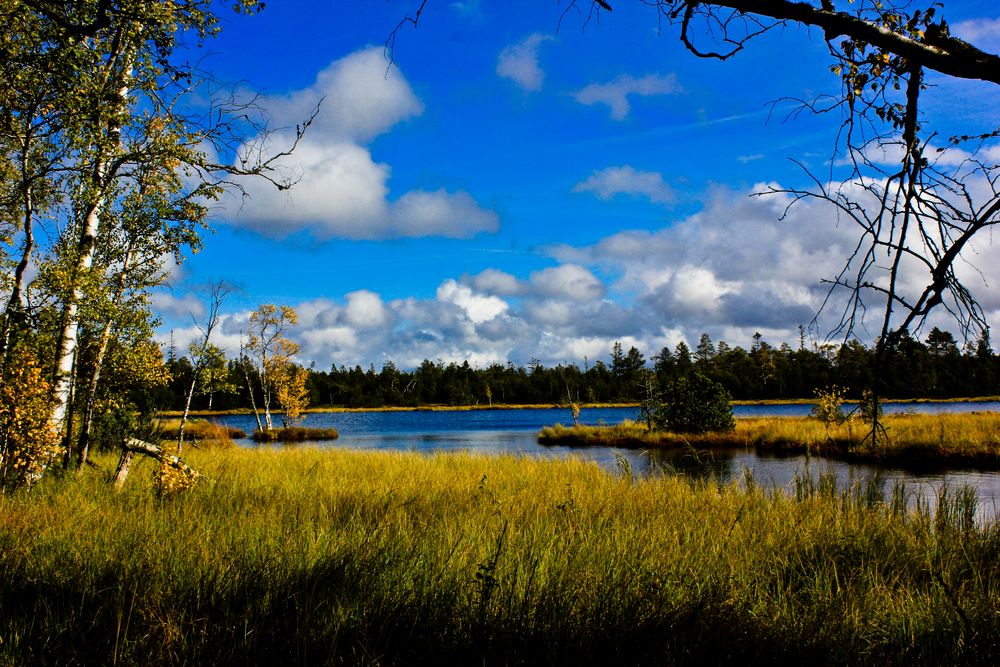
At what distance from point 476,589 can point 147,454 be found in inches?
256

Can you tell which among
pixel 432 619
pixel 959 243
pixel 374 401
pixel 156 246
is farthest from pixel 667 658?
pixel 374 401

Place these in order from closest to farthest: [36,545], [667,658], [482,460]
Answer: [667,658] < [36,545] < [482,460]

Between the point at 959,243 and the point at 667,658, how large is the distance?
2362 millimetres

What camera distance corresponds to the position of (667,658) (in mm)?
3072

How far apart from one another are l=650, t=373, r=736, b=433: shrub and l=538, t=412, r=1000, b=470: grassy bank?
744 millimetres

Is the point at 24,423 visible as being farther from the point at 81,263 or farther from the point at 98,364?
the point at 81,263

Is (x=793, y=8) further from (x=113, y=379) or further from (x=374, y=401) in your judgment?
(x=374, y=401)

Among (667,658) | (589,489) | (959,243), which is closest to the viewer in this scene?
(959,243)

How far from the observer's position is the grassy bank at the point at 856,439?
22097 millimetres

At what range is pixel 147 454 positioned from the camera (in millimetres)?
8305

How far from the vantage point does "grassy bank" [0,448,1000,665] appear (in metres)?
→ 3.29

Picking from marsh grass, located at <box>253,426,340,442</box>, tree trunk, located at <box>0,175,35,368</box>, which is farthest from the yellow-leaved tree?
marsh grass, located at <box>253,426,340,442</box>

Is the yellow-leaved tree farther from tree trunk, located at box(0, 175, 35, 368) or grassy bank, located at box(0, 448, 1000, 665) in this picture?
grassy bank, located at box(0, 448, 1000, 665)

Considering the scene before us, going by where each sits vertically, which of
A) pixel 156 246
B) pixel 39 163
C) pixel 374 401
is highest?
pixel 39 163
